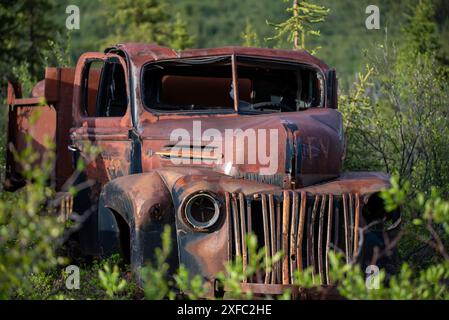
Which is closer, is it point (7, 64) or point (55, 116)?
point (55, 116)

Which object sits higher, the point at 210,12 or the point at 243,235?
the point at 210,12

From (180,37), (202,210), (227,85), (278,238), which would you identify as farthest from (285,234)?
(180,37)

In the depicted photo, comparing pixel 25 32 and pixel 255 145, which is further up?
pixel 25 32

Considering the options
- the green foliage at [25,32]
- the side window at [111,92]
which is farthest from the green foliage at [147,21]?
the side window at [111,92]

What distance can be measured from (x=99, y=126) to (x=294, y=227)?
2557 mm

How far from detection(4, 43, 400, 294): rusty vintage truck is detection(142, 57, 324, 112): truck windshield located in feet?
0.04

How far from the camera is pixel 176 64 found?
7.93 meters

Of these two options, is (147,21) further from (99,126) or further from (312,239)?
(312,239)

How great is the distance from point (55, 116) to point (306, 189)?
129 inches

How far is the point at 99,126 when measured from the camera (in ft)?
26.8

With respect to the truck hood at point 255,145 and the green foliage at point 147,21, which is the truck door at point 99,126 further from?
the green foliage at point 147,21

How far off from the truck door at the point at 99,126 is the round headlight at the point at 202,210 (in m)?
1.27
